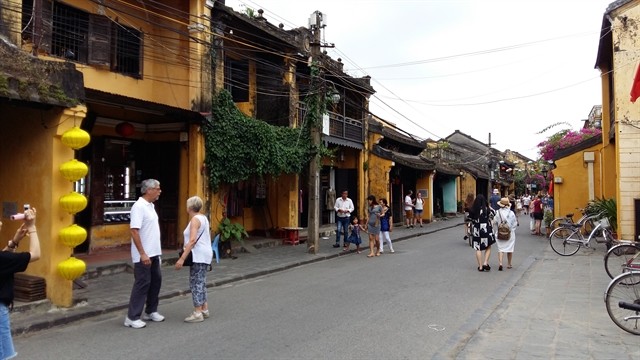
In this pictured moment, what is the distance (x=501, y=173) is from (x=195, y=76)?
50.1 metres

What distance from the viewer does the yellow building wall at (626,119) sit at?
14.2 metres

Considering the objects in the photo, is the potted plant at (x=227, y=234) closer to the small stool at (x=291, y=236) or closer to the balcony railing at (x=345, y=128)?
the small stool at (x=291, y=236)

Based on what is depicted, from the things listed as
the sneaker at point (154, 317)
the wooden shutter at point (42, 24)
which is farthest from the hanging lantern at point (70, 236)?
the wooden shutter at point (42, 24)

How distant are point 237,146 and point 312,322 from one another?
25.1 ft

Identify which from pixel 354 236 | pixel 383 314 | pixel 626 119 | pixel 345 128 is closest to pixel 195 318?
pixel 383 314

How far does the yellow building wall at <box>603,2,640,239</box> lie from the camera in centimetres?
1423

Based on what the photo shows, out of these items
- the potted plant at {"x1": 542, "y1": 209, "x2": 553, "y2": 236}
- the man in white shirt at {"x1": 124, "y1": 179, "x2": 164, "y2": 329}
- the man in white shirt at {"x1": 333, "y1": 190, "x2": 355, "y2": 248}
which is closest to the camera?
the man in white shirt at {"x1": 124, "y1": 179, "x2": 164, "y2": 329}

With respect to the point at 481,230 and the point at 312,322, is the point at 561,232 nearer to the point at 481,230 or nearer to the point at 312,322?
the point at 481,230

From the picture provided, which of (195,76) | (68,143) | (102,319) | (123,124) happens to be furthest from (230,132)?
(102,319)

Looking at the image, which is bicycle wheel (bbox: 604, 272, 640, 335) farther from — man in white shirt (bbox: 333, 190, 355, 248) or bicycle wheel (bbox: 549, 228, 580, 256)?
man in white shirt (bbox: 333, 190, 355, 248)

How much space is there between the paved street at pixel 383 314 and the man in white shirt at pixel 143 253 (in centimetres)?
29

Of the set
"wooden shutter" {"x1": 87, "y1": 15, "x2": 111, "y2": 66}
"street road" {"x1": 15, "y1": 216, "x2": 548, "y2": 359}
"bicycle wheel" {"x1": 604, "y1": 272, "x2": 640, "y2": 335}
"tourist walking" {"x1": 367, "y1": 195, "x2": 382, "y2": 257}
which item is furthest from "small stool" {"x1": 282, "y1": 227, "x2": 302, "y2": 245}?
"bicycle wheel" {"x1": 604, "y1": 272, "x2": 640, "y2": 335}

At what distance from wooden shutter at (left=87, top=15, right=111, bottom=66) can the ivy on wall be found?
2785mm

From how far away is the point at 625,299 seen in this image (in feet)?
20.5
